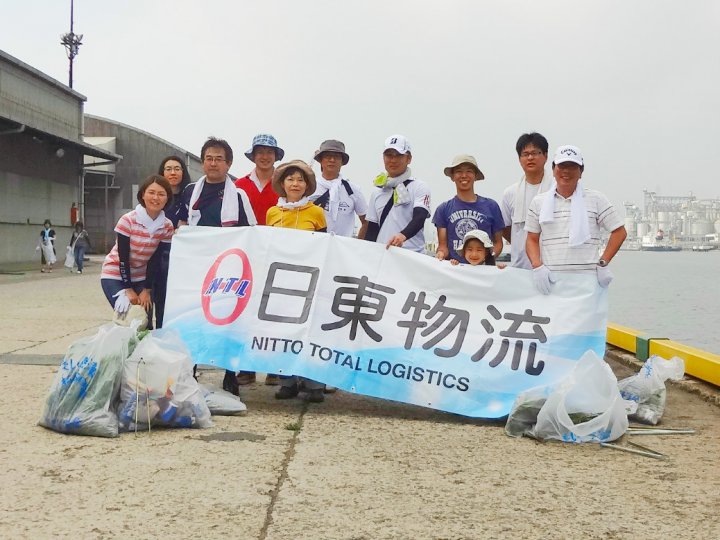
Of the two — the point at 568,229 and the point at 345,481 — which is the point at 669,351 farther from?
the point at 345,481

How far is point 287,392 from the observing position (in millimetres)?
5578

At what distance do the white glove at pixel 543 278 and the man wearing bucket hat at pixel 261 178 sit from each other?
216 centimetres

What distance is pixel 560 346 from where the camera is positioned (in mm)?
5133

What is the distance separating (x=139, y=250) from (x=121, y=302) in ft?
1.26

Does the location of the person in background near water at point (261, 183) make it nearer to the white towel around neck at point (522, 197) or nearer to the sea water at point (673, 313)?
the white towel around neck at point (522, 197)

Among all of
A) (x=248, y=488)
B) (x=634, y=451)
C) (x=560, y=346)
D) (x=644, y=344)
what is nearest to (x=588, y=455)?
(x=634, y=451)

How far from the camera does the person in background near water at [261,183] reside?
5969 millimetres

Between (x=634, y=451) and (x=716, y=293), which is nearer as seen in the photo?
(x=634, y=451)

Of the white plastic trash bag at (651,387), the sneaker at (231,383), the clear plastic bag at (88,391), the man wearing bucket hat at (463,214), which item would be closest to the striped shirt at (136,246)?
the sneaker at (231,383)

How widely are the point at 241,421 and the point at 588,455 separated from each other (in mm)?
2065

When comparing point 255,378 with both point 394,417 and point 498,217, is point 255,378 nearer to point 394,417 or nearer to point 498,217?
point 394,417

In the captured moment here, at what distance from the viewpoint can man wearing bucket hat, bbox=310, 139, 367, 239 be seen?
6.26 metres

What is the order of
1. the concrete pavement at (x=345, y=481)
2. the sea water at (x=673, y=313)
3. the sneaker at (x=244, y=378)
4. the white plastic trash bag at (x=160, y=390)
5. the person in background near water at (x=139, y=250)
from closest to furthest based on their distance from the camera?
1. the concrete pavement at (x=345, y=481)
2. the white plastic trash bag at (x=160, y=390)
3. the person in background near water at (x=139, y=250)
4. the sneaker at (x=244, y=378)
5. the sea water at (x=673, y=313)

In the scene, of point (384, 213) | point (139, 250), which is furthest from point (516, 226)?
point (139, 250)
